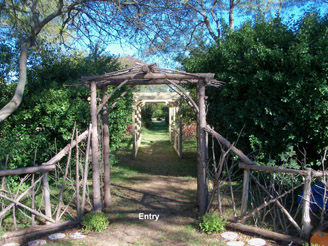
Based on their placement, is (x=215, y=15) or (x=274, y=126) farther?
(x=215, y=15)

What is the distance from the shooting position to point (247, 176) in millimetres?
4016

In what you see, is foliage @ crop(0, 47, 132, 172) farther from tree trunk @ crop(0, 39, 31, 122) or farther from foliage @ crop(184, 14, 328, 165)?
foliage @ crop(184, 14, 328, 165)

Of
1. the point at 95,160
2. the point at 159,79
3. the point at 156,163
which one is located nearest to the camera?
the point at 95,160

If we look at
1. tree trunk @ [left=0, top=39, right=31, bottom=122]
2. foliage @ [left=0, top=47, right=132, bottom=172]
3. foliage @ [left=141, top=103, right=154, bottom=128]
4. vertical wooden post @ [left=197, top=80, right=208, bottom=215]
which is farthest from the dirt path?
foliage @ [left=141, top=103, right=154, bottom=128]

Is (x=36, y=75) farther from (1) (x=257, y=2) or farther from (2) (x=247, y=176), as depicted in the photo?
(1) (x=257, y=2)

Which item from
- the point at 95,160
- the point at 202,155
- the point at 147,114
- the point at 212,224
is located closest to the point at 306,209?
the point at 212,224

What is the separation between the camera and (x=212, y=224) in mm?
4043

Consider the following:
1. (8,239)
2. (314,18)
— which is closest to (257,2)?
(314,18)

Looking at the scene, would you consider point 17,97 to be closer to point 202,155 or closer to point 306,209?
point 202,155

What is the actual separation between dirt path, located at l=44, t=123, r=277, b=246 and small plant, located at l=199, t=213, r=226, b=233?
0.10 metres

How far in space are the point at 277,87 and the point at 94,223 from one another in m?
4.15

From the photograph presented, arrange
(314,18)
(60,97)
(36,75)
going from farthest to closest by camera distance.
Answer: (36,75), (60,97), (314,18)

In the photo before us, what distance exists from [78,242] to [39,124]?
354 cm

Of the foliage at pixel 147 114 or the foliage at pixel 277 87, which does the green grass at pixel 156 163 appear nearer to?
the foliage at pixel 277 87
